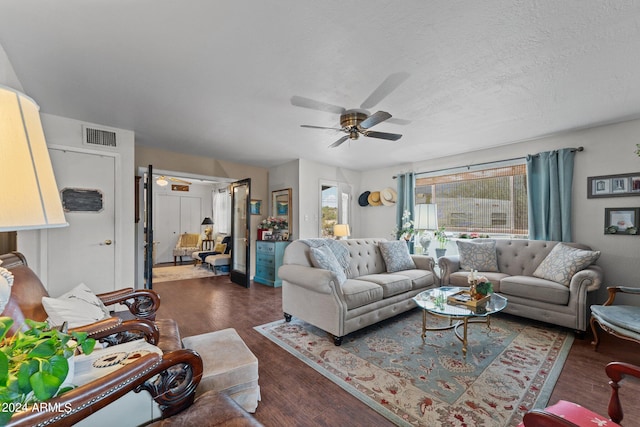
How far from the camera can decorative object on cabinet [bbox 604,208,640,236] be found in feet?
10.6

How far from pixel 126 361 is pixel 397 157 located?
4.99m

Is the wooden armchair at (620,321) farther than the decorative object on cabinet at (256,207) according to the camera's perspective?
No

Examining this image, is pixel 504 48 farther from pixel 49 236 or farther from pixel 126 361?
pixel 49 236

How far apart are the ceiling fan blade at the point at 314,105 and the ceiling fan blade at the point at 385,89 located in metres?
0.29

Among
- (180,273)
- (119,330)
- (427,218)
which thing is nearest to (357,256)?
(427,218)

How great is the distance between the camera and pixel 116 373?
974 mm

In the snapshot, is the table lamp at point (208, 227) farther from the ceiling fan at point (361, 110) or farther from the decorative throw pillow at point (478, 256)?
the decorative throw pillow at point (478, 256)

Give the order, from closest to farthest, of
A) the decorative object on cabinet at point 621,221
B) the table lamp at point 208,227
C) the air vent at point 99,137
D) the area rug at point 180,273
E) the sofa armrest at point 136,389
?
1. the sofa armrest at point 136,389
2. the decorative object on cabinet at point 621,221
3. the air vent at point 99,137
4. the area rug at point 180,273
5. the table lamp at point 208,227

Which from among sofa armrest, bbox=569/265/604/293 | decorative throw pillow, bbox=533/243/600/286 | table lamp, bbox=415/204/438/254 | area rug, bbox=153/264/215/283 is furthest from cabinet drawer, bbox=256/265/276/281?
sofa armrest, bbox=569/265/604/293

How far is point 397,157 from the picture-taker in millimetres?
5188

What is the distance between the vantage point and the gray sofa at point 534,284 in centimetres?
285

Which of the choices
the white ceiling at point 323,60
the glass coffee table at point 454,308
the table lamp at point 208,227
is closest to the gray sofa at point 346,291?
the glass coffee table at point 454,308

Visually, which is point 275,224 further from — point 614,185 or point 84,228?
point 614,185

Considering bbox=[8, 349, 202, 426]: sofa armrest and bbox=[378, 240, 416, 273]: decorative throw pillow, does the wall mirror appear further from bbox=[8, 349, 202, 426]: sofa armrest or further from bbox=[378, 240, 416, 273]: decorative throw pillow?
bbox=[8, 349, 202, 426]: sofa armrest
